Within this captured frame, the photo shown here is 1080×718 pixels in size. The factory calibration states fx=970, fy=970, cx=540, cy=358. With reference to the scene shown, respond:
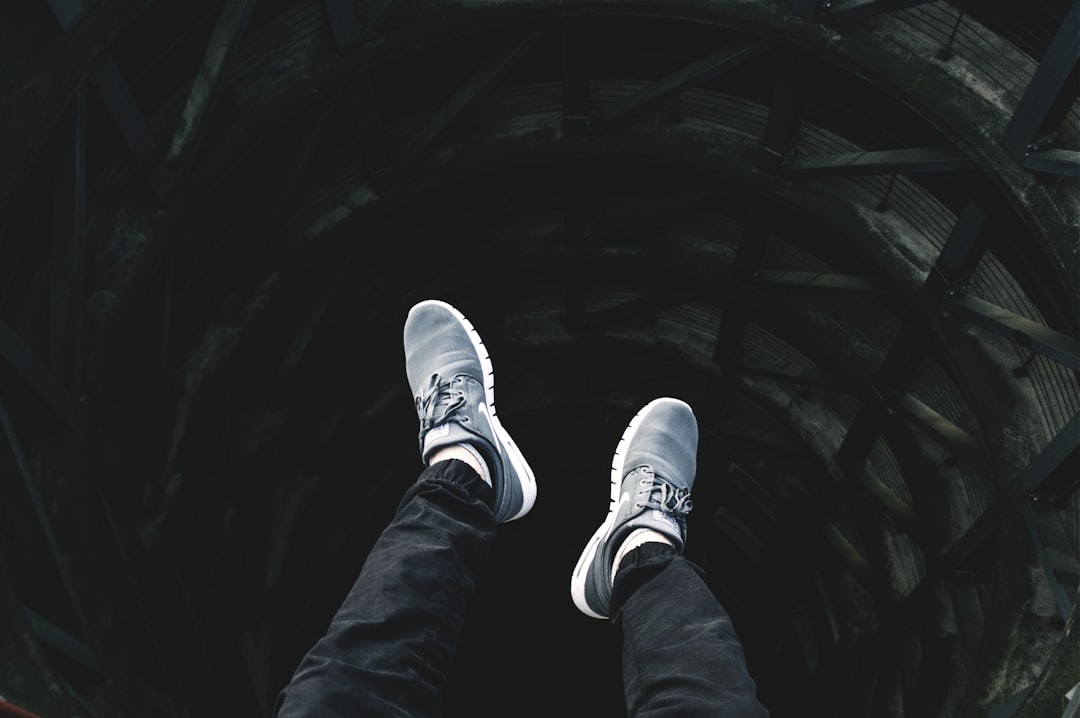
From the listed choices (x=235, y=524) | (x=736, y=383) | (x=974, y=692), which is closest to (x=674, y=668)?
(x=974, y=692)

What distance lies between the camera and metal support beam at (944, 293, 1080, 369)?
764 cm

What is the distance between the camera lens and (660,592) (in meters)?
5.19

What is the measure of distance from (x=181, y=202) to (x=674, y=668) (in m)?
6.02

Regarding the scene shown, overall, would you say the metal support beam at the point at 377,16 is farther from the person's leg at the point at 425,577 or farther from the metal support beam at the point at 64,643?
the metal support beam at the point at 64,643

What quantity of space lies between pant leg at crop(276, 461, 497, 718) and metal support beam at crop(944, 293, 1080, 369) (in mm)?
4971

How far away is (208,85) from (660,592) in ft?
17.6

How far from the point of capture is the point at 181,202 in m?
8.32

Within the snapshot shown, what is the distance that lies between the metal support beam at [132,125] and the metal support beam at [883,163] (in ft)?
19.6

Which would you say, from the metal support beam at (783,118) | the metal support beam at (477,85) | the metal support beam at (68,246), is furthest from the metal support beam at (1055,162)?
the metal support beam at (68,246)

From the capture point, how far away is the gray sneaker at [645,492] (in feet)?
20.3

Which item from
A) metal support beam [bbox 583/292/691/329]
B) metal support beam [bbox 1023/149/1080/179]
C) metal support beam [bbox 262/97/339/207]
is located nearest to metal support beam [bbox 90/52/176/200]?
metal support beam [bbox 262/97/339/207]

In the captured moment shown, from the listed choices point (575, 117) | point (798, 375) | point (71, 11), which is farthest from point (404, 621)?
point (798, 375)

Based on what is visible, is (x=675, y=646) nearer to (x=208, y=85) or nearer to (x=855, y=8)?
(x=855, y=8)

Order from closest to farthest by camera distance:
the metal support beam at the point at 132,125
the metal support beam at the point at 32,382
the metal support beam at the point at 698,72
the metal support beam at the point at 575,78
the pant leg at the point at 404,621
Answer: the pant leg at the point at 404,621
the metal support beam at the point at 32,382
the metal support beam at the point at 132,125
the metal support beam at the point at 698,72
the metal support beam at the point at 575,78
